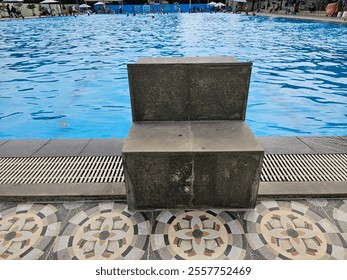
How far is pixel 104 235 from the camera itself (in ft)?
7.43

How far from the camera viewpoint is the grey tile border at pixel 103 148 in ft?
12.0

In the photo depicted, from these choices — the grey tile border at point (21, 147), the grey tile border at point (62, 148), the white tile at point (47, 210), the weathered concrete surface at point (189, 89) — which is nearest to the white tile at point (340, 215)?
the weathered concrete surface at point (189, 89)

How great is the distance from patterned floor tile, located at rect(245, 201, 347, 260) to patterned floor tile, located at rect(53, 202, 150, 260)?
1.05 meters

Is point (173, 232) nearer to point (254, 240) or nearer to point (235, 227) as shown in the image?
point (235, 227)

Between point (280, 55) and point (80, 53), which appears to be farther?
point (80, 53)

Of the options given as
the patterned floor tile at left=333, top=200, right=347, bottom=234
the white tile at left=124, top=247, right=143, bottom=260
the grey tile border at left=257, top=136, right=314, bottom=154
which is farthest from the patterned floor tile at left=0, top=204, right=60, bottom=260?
the grey tile border at left=257, top=136, right=314, bottom=154

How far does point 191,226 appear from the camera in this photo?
2.36 meters

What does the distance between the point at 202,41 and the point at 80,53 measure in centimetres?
861

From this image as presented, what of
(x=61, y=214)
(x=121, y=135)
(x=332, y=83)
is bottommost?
(x=121, y=135)

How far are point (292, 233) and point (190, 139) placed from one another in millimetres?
1322

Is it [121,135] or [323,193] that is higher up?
[323,193]

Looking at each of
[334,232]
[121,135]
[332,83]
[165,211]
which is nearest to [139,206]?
[165,211]

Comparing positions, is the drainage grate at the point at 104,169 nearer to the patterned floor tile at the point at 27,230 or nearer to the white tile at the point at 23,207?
the white tile at the point at 23,207
